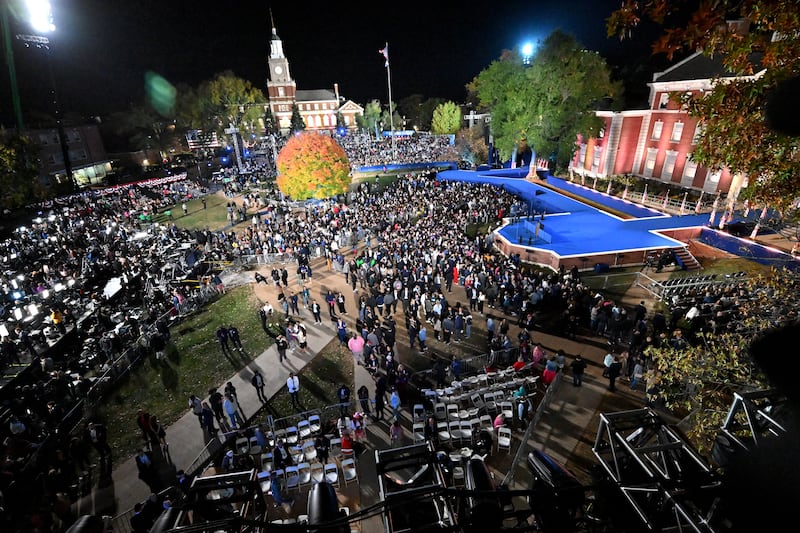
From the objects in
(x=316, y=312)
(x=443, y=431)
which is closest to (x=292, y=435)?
(x=443, y=431)

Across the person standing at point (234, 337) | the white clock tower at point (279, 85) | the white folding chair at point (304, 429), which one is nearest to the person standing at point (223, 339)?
the person standing at point (234, 337)

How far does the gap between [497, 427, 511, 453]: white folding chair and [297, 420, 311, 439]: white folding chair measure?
17.0 ft

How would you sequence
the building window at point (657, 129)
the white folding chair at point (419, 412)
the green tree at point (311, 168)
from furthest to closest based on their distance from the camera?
the green tree at point (311, 168)
the building window at point (657, 129)
the white folding chair at point (419, 412)

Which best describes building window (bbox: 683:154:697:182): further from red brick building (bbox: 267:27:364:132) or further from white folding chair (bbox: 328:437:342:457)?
red brick building (bbox: 267:27:364:132)

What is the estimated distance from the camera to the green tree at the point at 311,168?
3394 cm

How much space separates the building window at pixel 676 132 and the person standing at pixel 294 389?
33.6 m

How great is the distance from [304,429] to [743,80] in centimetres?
1152

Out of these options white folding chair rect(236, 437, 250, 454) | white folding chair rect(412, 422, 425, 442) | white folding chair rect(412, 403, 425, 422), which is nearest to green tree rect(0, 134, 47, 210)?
white folding chair rect(236, 437, 250, 454)

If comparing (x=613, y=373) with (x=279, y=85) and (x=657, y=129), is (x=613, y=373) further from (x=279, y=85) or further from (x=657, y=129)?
(x=279, y=85)

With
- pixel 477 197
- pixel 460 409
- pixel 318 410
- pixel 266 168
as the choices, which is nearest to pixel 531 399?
pixel 460 409

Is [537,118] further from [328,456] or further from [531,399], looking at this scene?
[328,456]

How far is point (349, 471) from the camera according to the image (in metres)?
9.05

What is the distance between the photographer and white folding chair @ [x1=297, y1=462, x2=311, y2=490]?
29.5ft

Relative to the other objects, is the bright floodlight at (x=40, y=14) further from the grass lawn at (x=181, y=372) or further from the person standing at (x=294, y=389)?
the person standing at (x=294, y=389)
